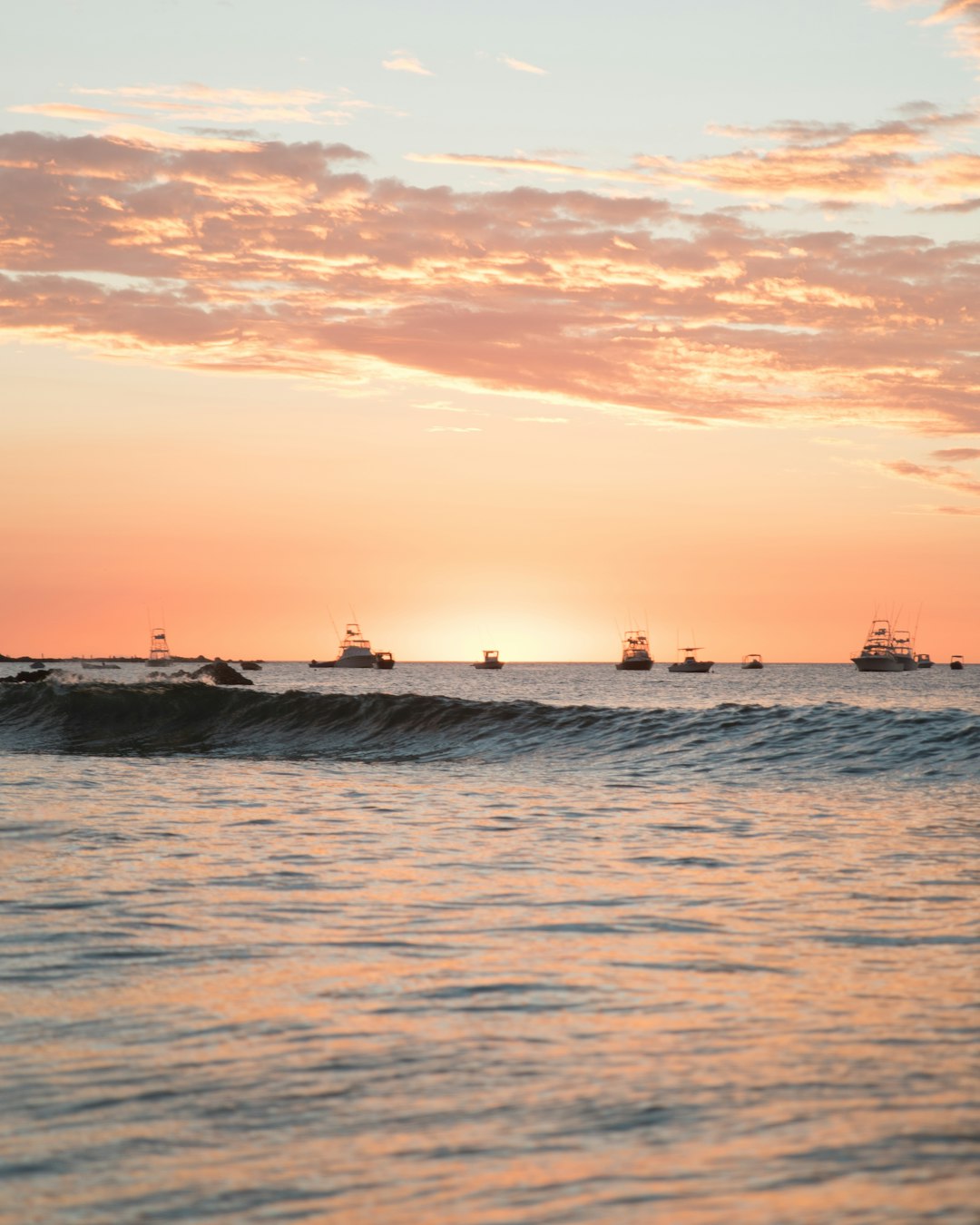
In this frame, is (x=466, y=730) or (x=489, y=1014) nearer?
(x=489, y=1014)

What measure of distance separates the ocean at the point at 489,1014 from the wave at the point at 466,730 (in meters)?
7.26

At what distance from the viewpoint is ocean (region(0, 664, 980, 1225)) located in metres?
4.96

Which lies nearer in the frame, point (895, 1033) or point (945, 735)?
point (895, 1033)

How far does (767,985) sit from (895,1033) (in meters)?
1.11

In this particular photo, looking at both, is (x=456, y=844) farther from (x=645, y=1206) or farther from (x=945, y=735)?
(x=945, y=735)

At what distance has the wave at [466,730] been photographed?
80.7 feet

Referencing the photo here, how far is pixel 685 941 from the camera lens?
29.7ft

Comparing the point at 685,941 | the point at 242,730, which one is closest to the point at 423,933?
the point at 685,941

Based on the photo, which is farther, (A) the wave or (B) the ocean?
(A) the wave

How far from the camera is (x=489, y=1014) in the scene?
23.6 feet

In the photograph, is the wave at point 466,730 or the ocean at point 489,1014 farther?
the wave at point 466,730

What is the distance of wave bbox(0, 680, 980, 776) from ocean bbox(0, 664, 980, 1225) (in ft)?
23.8

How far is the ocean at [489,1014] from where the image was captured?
4.96 meters

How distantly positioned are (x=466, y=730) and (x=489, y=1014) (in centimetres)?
2808
